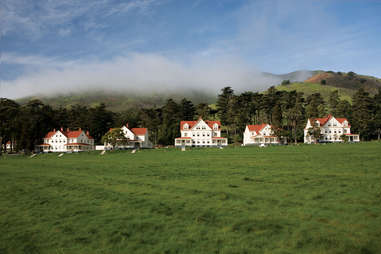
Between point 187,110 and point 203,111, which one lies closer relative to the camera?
point 203,111

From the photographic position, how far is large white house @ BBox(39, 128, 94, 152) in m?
88.9

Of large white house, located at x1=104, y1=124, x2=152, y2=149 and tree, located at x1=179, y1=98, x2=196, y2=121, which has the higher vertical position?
tree, located at x1=179, y1=98, x2=196, y2=121

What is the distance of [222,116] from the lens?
102 meters

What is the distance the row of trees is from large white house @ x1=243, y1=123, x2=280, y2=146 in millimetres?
3528

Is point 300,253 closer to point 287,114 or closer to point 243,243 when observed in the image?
point 243,243

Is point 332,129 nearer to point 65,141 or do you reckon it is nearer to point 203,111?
point 203,111

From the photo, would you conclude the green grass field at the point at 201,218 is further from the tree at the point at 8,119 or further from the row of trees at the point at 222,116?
the tree at the point at 8,119

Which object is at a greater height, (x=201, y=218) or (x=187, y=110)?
(x=187, y=110)

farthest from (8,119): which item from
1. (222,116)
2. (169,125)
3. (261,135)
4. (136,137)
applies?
(261,135)

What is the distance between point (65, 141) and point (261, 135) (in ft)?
206

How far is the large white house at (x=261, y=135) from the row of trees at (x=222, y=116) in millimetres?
3528

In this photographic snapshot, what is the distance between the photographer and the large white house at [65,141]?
88.9 m

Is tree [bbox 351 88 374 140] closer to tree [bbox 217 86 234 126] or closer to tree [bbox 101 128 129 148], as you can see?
tree [bbox 217 86 234 126]

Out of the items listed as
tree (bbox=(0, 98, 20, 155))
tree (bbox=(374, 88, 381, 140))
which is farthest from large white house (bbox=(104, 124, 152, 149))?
tree (bbox=(374, 88, 381, 140))
